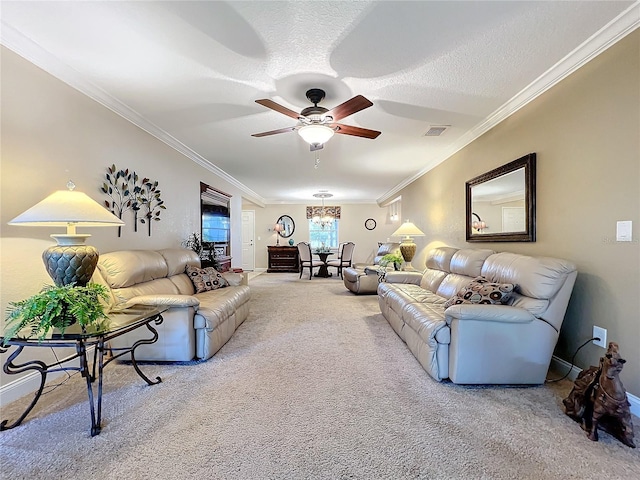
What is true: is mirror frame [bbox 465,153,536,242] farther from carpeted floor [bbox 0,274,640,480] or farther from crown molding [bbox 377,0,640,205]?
carpeted floor [bbox 0,274,640,480]

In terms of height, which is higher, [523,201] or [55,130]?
[55,130]

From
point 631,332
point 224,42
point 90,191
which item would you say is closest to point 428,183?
point 631,332

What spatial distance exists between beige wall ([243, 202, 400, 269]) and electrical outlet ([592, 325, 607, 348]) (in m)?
8.13

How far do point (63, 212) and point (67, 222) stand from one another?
0.11 meters

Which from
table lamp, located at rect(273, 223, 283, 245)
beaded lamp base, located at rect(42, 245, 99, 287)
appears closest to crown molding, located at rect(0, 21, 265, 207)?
beaded lamp base, located at rect(42, 245, 99, 287)

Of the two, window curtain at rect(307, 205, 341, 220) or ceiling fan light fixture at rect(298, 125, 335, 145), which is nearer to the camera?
ceiling fan light fixture at rect(298, 125, 335, 145)

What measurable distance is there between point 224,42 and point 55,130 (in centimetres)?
154

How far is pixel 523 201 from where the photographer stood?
2.92m

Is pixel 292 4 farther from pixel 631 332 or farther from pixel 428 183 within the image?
pixel 428 183

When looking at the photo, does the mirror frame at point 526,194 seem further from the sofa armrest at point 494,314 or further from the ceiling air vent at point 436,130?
the sofa armrest at point 494,314

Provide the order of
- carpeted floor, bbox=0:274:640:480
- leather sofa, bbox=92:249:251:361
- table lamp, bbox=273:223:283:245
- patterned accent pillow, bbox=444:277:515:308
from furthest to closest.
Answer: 1. table lamp, bbox=273:223:283:245
2. leather sofa, bbox=92:249:251:361
3. patterned accent pillow, bbox=444:277:515:308
4. carpeted floor, bbox=0:274:640:480

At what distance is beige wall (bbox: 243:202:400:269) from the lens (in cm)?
1032

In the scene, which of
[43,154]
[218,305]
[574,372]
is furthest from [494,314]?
[43,154]

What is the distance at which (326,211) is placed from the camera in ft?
33.9
